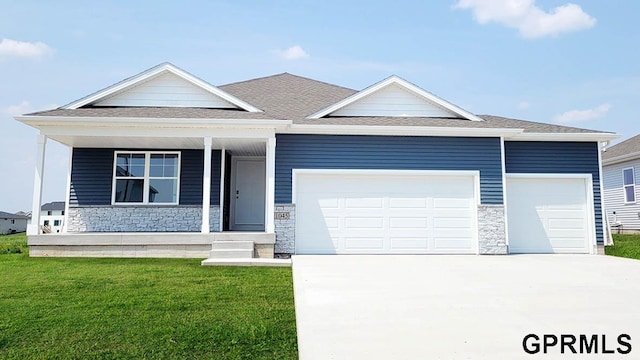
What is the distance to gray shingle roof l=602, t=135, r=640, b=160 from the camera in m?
17.6

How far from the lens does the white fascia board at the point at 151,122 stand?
9172 mm

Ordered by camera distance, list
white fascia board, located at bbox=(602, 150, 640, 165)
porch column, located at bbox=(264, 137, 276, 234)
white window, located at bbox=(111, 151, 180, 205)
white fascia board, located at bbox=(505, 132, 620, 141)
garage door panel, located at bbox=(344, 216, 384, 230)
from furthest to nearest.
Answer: white fascia board, located at bbox=(602, 150, 640, 165) → white window, located at bbox=(111, 151, 180, 205) → white fascia board, located at bbox=(505, 132, 620, 141) → garage door panel, located at bbox=(344, 216, 384, 230) → porch column, located at bbox=(264, 137, 276, 234)

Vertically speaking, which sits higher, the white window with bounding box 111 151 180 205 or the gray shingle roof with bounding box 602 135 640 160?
the gray shingle roof with bounding box 602 135 640 160

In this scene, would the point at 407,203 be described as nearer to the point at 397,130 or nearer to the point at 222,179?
the point at 397,130

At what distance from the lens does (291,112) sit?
11203 mm

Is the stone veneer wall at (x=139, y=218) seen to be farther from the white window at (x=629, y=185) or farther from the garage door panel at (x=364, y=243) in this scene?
the white window at (x=629, y=185)

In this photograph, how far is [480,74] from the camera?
14656 mm

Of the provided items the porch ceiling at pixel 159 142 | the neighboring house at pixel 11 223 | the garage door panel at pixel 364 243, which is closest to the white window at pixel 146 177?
the porch ceiling at pixel 159 142

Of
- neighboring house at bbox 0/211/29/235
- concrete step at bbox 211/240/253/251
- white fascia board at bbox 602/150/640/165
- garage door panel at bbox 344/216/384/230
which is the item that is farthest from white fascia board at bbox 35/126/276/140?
neighboring house at bbox 0/211/29/235

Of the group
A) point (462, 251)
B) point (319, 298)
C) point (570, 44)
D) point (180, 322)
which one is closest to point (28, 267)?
point (180, 322)

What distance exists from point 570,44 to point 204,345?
1666 centimetres

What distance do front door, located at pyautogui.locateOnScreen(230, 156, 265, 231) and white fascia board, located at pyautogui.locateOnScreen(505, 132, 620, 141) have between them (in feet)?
23.4

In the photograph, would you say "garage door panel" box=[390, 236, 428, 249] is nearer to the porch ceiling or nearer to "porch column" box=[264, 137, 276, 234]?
"porch column" box=[264, 137, 276, 234]

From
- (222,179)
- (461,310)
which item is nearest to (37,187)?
(222,179)
